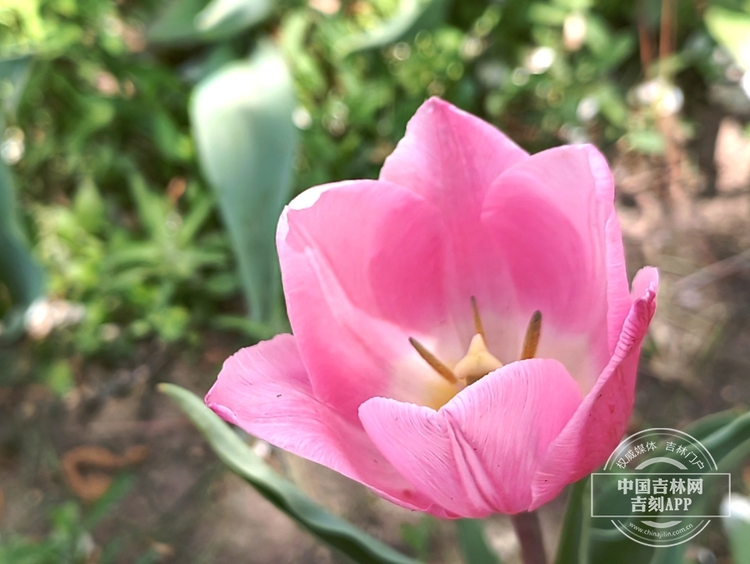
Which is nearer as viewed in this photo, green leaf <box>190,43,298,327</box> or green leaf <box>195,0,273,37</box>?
green leaf <box>190,43,298,327</box>

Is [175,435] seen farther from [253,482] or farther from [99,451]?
[253,482]

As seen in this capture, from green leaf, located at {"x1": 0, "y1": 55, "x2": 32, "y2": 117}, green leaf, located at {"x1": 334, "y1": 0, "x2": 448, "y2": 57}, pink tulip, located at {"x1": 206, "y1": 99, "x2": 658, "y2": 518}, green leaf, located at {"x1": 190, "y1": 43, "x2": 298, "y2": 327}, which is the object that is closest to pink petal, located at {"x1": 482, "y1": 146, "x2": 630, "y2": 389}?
pink tulip, located at {"x1": 206, "y1": 99, "x2": 658, "y2": 518}

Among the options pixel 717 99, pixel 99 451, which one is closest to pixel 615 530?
pixel 99 451

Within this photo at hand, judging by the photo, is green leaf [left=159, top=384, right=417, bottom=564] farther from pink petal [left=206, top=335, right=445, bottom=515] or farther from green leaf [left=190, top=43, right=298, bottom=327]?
green leaf [left=190, top=43, right=298, bottom=327]

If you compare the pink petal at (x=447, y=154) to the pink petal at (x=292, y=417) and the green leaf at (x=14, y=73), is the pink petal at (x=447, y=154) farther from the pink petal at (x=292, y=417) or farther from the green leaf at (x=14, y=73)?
the green leaf at (x=14, y=73)

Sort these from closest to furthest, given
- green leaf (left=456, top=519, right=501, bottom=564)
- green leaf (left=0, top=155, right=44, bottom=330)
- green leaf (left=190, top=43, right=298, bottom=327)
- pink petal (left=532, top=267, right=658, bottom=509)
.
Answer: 1. pink petal (left=532, top=267, right=658, bottom=509)
2. green leaf (left=456, top=519, right=501, bottom=564)
3. green leaf (left=190, top=43, right=298, bottom=327)
4. green leaf (left=0, top=155, right=44, bottom=330)

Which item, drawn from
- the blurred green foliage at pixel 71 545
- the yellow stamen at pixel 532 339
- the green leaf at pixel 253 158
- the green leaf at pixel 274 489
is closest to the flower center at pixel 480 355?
the yellow stamen at pixel 532 339
